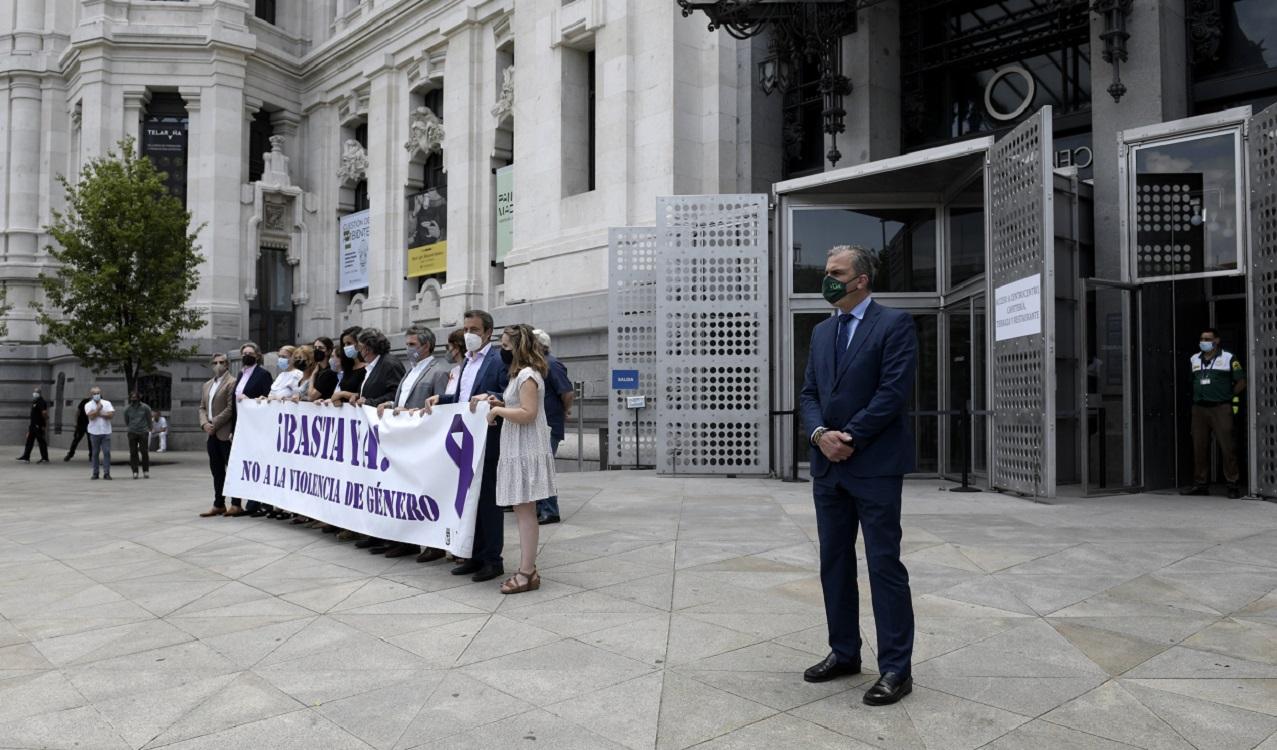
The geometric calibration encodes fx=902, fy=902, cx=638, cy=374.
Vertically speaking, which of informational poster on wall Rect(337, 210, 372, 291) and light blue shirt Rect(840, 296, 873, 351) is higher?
informational poster on wall Rect(337, 210, 372, 291)

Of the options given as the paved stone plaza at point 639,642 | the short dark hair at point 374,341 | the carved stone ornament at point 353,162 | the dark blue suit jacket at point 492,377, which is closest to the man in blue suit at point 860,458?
the paved stone plaza at point 639,642

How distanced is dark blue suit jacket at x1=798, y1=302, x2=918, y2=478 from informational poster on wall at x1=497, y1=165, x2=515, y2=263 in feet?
66.4

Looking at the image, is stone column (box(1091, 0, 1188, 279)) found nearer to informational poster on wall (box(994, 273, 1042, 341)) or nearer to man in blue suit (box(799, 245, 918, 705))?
informational poster on wall (box(994, 273, 1042, 341))

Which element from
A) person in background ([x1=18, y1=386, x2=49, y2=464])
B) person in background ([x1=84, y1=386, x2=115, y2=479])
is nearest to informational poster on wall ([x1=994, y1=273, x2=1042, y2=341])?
person in background ([x1=84, y1=386, x2=115, y2=479])

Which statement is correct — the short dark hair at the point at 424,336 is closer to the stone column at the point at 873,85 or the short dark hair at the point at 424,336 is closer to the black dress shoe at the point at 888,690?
the black dress shoe at the point at 888,690

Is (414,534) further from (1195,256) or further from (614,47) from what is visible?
(614,47)

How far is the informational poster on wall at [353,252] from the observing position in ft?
102

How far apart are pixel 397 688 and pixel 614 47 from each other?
16412 mm

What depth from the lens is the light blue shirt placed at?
4535 mm

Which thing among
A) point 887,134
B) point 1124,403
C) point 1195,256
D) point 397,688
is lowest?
point 397,688

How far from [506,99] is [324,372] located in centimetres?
1637

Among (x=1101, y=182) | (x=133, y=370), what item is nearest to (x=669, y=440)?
(x=1101, y=182)

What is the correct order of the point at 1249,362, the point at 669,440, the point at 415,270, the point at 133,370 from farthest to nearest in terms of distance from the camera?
the point at 415,270 < the point at 133,370 < the point at 669,440 < the point at 1249,362

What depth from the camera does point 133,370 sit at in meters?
24.4
